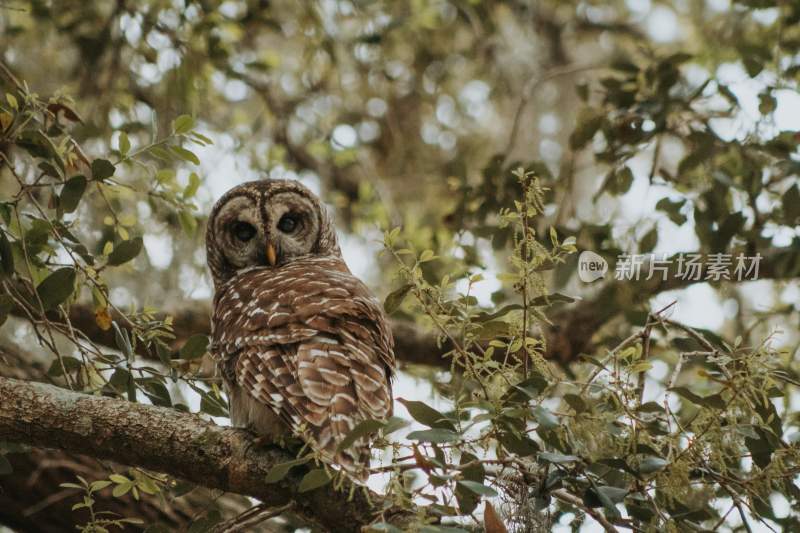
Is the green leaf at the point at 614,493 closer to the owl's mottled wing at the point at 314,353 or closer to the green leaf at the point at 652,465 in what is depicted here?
the green leaf at the point at 652,465

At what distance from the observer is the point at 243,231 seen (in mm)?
4211

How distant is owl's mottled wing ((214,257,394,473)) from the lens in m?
2.39

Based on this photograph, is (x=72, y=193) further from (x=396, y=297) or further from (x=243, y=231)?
(x=243, y=231)

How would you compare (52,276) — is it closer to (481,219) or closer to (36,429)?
(36,429)

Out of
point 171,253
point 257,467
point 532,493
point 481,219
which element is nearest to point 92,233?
point 171,253

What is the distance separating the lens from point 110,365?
108 inches

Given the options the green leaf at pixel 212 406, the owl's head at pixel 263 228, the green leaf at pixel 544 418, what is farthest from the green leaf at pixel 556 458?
the owl's head at pixel 263 228

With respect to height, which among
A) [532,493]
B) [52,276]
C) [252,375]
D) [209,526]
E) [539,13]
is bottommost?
[209,526]

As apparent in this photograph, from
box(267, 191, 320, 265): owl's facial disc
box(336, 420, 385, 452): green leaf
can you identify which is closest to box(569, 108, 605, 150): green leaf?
box(267, 191, 320, 265): owl's facial disc

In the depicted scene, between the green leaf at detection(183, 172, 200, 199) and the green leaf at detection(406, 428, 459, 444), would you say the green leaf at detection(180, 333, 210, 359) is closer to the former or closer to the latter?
the green leaf at detection(183, 172, 200, 199)

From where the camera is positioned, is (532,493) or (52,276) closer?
(532,493)

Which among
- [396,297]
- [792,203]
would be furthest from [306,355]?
[792,203]

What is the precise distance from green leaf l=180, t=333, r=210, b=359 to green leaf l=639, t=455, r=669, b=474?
1.40 meters

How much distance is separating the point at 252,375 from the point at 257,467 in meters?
0.32
